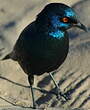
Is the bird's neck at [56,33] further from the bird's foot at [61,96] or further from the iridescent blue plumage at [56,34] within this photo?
the bird's foot at [61,96]

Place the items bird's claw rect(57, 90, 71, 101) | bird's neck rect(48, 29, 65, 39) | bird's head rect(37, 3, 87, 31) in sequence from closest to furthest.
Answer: bird's head rect(37, 3, 87, 31)
bird's neck rect(48, 29, 65, 39)
bird's claw rect(57, 90, 71, 101)

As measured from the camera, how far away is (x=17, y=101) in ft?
26.2

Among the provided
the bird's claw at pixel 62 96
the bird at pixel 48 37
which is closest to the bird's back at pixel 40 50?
the bird at pixel 48 37

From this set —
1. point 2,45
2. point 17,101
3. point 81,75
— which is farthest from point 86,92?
point 2,45

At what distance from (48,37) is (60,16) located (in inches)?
12.5

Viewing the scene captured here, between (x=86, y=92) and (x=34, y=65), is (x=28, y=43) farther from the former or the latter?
(x=86, y=92)

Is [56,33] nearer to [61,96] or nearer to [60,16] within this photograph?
[60,16]

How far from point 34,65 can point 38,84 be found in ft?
4.91

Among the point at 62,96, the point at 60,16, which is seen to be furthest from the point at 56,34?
the point at 62,96

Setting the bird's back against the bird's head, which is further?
the bird's back

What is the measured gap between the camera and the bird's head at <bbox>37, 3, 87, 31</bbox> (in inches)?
257

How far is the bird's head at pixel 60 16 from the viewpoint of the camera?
6.53 meters

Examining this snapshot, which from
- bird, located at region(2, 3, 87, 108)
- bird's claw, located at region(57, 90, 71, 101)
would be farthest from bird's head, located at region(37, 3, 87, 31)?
bird's claw, located at region(57, 90, 71, 101)

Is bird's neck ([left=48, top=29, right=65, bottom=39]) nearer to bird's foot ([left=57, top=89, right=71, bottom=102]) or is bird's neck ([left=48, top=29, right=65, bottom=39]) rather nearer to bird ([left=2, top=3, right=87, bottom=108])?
bird ([left=2, top=3, right=87, bottom=108])
